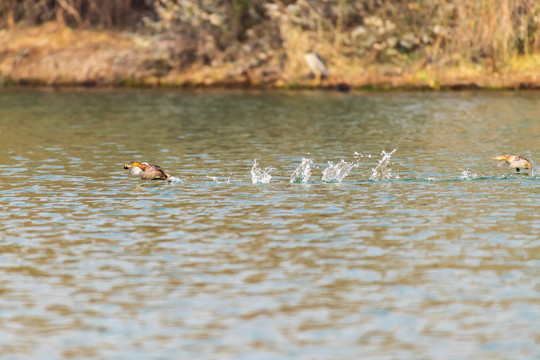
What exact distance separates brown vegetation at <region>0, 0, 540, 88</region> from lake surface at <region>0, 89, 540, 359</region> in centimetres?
1607

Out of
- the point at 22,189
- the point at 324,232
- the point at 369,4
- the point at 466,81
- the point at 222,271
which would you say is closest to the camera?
the point at 222,271

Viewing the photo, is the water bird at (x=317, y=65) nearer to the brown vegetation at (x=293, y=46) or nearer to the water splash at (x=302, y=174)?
the brown vegetation at (x=293, y=46)

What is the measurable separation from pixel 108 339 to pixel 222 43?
42.5 meters

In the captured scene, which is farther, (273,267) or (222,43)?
(222,43)

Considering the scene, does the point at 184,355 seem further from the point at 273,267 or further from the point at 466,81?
the point at 466,81

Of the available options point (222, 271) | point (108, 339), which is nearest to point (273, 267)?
point (222, 271)

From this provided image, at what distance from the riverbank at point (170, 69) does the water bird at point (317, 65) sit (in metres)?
0.32

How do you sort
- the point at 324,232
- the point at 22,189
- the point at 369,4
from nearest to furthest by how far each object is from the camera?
the point at 324,232, the point at 22,189, the point at 369,4

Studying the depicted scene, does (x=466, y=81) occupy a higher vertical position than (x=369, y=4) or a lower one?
lower

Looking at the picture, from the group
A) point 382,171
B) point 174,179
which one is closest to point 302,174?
point 382,171

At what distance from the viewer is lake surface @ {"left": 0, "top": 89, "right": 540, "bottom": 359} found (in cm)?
1020

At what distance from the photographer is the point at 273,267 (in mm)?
13055

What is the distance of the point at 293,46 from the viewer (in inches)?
1913

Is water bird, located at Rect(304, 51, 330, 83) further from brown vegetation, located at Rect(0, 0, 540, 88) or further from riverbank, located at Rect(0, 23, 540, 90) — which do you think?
brown vegetation, located at Rect(0, 0, 540, 88)
